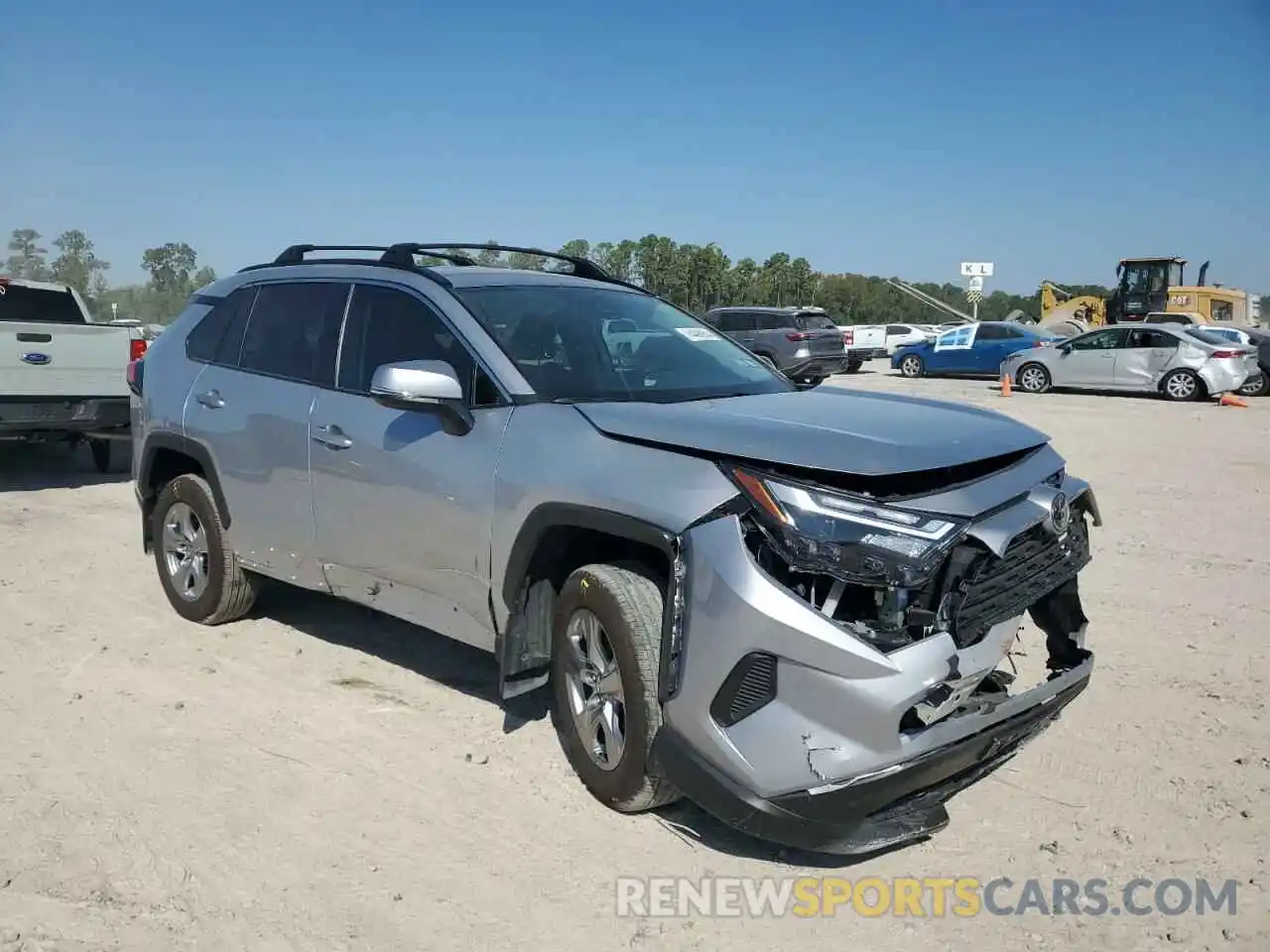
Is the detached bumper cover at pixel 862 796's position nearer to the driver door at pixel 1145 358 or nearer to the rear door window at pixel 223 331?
the rear door window at pixel 223 331

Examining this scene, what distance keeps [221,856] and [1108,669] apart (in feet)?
12.7

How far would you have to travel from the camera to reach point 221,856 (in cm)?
338

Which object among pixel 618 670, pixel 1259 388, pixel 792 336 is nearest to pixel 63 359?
pixel 618 670

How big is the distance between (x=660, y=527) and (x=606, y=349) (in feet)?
4.51

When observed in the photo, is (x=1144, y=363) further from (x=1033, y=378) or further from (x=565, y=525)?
(x=565, y=525)

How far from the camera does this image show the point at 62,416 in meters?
9.18

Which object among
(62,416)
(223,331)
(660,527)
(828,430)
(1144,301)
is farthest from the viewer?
(1144,301)

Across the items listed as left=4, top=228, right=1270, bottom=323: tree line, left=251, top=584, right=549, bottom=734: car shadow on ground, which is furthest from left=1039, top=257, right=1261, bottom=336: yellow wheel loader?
left=251, top=584, right=549, bottom=734: car shadow on ground

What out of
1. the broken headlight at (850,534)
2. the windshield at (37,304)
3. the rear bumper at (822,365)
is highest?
the windshield at (37,304)

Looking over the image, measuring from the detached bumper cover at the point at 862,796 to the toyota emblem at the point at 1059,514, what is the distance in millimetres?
559

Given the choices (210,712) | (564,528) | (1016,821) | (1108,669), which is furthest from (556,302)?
(1108,669)

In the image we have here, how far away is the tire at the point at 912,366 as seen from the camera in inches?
1043

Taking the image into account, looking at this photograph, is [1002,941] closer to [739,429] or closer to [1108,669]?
[739,429]

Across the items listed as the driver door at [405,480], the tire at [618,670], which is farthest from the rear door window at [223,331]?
the tire at [618,670]
